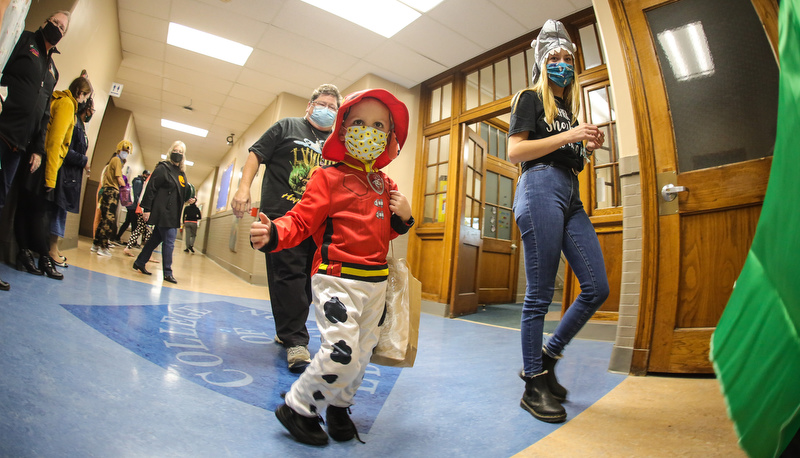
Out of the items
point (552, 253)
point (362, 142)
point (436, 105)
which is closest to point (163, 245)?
point (362, 142)

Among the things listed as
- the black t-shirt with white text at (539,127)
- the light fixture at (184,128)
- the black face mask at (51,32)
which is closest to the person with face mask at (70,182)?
the black face mask at (51,32)

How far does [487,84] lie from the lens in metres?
4.39

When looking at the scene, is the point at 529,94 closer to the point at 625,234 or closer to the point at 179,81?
the point at 625,234

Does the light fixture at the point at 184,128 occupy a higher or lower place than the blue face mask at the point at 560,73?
higher

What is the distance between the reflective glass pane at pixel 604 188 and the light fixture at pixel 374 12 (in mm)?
2434

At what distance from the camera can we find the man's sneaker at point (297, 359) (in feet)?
4.89

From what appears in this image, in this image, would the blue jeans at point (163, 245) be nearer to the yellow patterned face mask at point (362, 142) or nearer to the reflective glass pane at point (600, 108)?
the yellow patterned face mask at point (362, 142)

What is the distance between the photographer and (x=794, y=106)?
0.98ft

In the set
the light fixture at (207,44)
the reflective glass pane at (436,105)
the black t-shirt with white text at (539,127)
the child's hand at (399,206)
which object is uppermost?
the light fixture at (207,44)

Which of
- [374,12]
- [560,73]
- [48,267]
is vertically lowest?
[48,267]

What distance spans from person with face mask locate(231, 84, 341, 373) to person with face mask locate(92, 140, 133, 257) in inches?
169

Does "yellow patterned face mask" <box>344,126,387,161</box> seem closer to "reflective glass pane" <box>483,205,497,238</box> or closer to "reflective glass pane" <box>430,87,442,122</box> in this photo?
"reflective glass pane" <box>430,87,442,122</box>

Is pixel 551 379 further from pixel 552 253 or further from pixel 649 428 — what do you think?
pixel 552 253

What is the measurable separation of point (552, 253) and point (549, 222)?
12 centimetres
